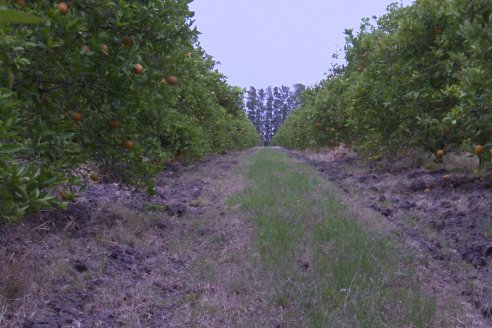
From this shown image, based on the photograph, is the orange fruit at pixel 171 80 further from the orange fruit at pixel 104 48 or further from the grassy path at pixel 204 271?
the grassy path at pixel 204 271

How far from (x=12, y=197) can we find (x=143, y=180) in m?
2.76

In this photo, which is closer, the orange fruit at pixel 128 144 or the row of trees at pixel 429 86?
the orange fruit at pixel 128 144

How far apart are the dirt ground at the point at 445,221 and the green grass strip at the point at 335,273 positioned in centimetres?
31

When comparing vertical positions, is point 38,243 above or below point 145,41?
below

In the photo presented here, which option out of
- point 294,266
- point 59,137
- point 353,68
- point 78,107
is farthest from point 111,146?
point 353,68

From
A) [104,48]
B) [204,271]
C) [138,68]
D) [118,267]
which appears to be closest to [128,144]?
[138,68]

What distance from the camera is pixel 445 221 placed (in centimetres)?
600

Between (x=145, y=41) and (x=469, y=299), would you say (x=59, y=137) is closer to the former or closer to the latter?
(x=145, y=41)

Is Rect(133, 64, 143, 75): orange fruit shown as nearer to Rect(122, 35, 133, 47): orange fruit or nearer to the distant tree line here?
→ Rect(122, 35, 133, 47): orange fruit

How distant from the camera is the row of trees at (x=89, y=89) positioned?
3256 mm

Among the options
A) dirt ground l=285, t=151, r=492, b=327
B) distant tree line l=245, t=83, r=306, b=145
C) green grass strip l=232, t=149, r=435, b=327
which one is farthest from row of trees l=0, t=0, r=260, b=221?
distant tree line l=245, t=83, r=306, b=145

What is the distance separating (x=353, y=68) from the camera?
16.9 metres

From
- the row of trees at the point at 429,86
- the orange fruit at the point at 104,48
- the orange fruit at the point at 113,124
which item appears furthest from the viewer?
the row of trees at the point at 429,86

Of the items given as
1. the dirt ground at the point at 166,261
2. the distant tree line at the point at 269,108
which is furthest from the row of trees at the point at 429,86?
the distant tree line at the point at 269,108
